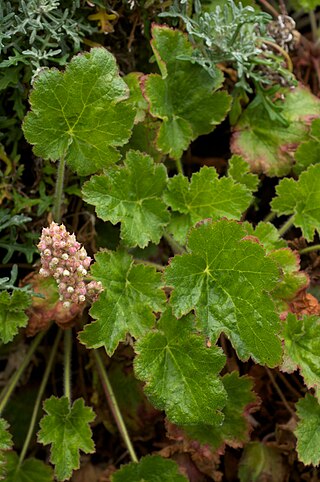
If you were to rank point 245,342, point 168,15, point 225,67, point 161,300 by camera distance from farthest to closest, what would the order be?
point 225,67
point 168,15
point 161,300
point 245,342

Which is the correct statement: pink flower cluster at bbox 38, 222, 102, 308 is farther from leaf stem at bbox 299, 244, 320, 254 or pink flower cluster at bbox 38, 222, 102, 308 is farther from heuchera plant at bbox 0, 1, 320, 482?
leaf stem at bbox 299, 244, 320, 254

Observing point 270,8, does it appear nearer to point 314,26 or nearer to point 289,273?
point 314,26

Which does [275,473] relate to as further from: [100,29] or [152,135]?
[100,29]

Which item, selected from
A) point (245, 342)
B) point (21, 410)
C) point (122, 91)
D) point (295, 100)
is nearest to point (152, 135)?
point (122, 91)

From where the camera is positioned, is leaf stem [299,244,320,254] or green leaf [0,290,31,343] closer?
green leaf [0,290,31,343]

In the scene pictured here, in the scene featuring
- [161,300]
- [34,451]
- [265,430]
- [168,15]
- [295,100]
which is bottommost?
[34,451]

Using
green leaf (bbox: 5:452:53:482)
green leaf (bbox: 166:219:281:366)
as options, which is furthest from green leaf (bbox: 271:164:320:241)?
green leaf (bbox: 5:452:53:482)
